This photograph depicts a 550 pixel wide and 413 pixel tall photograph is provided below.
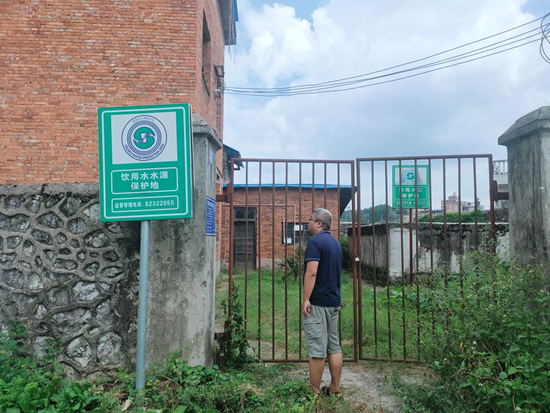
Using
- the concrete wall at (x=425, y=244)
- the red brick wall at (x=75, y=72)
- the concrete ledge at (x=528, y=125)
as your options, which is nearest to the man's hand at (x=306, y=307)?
the concrete ledge at (x=528, y=125)

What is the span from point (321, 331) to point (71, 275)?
226 cm

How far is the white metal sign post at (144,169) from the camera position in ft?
9.30

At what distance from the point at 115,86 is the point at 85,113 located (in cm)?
82

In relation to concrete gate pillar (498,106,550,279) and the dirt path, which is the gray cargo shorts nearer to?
the dirt path

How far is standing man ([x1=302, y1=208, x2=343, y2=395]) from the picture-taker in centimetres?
327

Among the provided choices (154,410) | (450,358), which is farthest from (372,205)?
(154,410)

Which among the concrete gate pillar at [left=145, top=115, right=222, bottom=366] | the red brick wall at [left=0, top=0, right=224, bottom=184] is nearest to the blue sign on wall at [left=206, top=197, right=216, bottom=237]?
the concrete gate pillar at [left=145, top=115, right=222, bottom=366]

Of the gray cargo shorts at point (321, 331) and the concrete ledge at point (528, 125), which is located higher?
the concrete ledge at point (528, 125)

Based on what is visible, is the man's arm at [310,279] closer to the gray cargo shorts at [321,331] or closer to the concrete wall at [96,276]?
the gray cargo shorts at [321,331]

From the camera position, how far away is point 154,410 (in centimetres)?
273

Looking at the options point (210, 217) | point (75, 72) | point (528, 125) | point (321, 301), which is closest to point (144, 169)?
point (210, 217)

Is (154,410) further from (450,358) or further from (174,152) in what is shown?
(450,358)

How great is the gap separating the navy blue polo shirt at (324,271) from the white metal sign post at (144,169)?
1133mm

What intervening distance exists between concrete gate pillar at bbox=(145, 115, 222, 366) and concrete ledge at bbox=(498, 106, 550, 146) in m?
2.79
